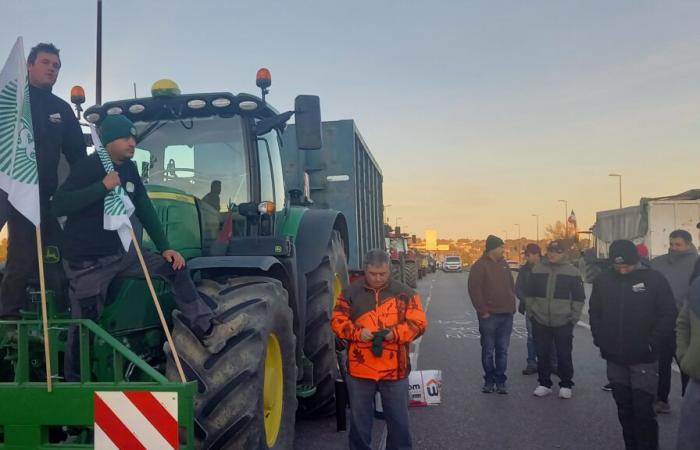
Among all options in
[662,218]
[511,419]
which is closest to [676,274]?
[511,419]

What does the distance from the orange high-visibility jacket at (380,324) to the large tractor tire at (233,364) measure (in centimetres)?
59

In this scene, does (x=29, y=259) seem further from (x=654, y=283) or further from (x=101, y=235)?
(x=654, y=283)

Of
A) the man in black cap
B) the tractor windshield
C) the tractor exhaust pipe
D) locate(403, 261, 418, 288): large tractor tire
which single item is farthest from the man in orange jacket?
locate(403, 261, 418, 288): large tractor tire

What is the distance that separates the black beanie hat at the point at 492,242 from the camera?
8.10 metres

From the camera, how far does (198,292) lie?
390 cm

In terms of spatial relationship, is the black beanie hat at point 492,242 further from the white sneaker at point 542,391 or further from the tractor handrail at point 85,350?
the tractor handrail at point 85,350

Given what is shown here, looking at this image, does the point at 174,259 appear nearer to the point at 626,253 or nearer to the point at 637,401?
the point at 626,253

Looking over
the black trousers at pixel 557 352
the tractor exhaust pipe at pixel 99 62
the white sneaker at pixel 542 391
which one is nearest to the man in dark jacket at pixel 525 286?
the black trousers at pixel 557 352

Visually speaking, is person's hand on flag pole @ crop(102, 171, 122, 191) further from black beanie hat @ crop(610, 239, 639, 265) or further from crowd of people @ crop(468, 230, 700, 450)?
black beanie hat @ crop(610, 239, 639, 265)

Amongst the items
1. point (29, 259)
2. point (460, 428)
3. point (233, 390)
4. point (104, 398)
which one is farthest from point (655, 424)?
point (29, 259)

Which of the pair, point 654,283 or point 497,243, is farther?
point 497,243

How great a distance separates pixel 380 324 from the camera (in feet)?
14.8

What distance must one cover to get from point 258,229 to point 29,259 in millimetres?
1963

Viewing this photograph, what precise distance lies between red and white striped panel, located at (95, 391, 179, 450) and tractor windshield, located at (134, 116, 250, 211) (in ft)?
7.46
